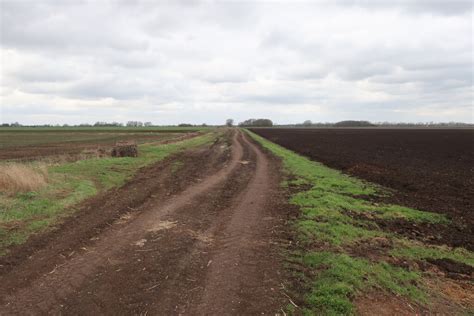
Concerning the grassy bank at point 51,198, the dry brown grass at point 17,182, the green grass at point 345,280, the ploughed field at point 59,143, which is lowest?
the green grass at point 345,280

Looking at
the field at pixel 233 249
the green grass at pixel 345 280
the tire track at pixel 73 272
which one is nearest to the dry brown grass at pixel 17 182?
the field at pixel 233 249

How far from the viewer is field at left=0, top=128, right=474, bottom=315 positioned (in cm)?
514

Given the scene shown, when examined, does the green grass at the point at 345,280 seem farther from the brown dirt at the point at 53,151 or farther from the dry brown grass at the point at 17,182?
the brown dirt at the point at 53,151

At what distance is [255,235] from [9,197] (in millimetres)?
7925

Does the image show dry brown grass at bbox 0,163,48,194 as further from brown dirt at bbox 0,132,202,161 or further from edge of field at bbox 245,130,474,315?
brown dirt at bbox 0,132,202,161

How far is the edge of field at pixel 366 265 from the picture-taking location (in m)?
5.18

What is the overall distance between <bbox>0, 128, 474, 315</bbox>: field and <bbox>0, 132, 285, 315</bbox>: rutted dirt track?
28mm

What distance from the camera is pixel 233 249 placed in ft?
23.3

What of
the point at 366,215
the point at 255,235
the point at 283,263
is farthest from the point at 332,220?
the point at 283,263

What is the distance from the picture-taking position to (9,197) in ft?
35.1

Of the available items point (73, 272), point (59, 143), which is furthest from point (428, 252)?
point (59, 143)

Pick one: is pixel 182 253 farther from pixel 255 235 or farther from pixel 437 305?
pixel 437 305

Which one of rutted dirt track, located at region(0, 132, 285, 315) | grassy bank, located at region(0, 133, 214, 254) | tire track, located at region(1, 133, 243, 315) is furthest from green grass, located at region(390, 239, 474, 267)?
grassy bank, located at region(0, 133, 214, 254)

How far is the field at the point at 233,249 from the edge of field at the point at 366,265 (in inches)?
1.1
